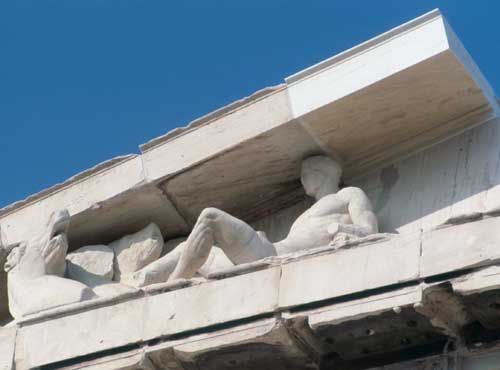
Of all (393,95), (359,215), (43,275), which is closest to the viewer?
(359,215)

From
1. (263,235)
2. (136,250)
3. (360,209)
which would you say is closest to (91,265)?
(136,250)

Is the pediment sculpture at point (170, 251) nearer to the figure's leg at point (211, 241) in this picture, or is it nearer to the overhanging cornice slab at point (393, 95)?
the figure's leg at point (211, 241)

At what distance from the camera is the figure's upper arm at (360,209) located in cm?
1230

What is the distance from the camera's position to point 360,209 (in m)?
12.4

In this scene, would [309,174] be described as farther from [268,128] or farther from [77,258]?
[77,258]

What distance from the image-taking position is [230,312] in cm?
1166

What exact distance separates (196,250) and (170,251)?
0.79m

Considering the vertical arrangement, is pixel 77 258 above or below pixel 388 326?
above

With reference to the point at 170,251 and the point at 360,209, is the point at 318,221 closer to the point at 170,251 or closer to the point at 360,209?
the point at 360,209

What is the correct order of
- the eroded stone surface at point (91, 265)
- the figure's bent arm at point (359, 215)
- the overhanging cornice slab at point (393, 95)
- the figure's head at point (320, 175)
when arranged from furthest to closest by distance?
the eroded stone surface at point (91, 265)
the figure's head at point (320, 175)
the overhanging cornice slab at point (393, 95)
the figure's bent arm at point (359, 215)

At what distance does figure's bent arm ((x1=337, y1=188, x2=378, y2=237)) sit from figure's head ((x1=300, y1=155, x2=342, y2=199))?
15 centimetres

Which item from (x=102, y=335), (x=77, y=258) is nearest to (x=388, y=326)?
(x=102, y=335)

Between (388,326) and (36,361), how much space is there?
209 cm

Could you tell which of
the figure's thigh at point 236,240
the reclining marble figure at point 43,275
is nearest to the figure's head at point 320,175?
the figure's thigh at point 236,240
